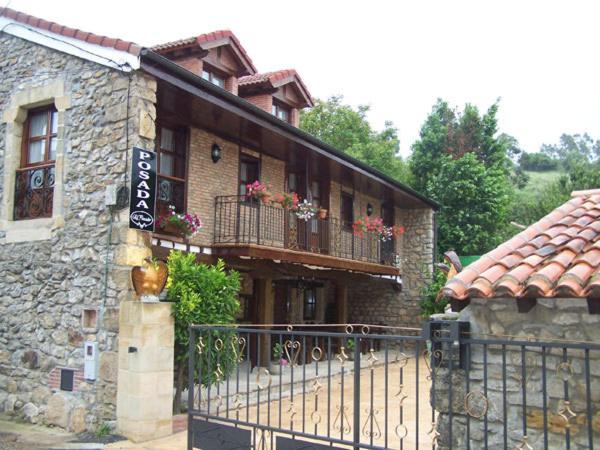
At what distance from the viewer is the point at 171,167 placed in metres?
11.0

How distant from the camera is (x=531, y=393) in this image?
4.80 meters

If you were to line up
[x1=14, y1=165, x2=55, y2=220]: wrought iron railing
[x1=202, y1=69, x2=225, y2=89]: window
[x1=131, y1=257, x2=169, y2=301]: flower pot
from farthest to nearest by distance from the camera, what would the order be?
[x1=202, y1=69, x2=225, y2=89]: window
[x1=14, y1=165, x2=55, y2=220]: wrought iron railing
[x1=131, y1=257, x2=169, y2=301]: flower pot

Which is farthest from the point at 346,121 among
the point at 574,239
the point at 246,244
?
the point at 574,239

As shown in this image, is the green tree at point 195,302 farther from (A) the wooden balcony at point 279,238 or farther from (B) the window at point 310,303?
(B) the window at point 310,303

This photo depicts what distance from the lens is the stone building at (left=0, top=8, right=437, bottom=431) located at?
325 inches

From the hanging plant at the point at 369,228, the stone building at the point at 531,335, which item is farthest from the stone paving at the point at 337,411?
the hanging plant at the point at 369,228

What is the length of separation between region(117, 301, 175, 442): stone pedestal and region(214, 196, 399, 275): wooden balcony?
120 inches

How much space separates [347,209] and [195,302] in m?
9.56

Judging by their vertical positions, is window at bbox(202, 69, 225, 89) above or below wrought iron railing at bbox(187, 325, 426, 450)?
above

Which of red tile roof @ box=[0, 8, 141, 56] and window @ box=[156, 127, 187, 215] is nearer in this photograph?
red tile roof @ box=[0, 8, 141, 56]

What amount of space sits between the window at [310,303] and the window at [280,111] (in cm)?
483

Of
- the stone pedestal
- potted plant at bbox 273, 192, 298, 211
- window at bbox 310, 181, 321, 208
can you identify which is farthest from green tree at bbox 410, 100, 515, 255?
the stone pedestal

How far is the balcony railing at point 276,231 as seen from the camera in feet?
37.7

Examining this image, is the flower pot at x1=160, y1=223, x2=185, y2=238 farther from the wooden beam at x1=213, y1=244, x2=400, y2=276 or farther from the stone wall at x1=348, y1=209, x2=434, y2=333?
the stone wall at x1=348, y1=209, x2=434, y2=333
